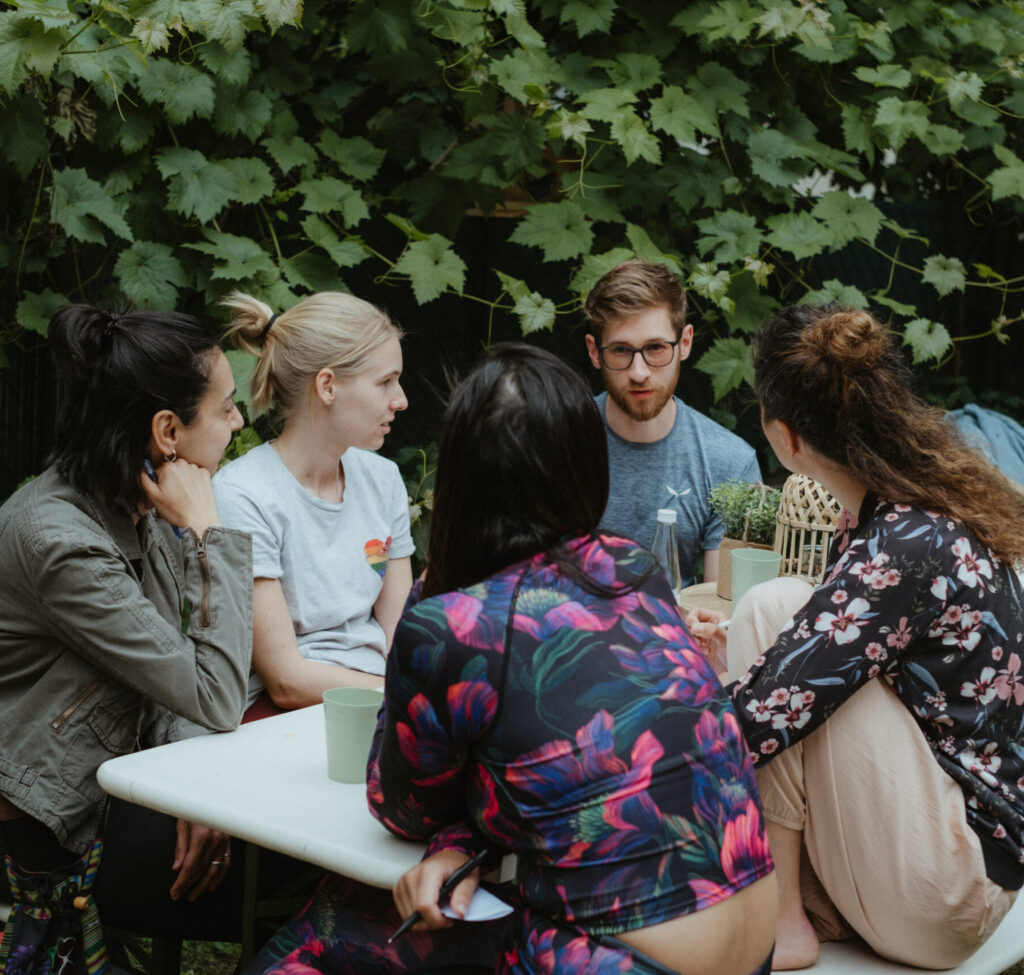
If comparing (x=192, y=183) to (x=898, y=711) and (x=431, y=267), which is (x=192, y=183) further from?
(x=898, y=711)

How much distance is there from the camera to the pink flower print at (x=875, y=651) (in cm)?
156

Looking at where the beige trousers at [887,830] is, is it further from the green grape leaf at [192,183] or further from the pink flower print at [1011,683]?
the green grape leaf at [192,183]

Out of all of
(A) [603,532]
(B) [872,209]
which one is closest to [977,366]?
(B) [872,209]

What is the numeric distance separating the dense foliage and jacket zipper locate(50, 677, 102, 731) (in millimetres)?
1500

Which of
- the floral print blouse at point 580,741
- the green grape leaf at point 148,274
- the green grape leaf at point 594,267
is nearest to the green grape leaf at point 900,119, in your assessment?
the green grape leaf at point 594,267

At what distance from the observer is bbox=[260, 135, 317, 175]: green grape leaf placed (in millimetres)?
3367

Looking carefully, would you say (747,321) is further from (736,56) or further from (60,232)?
(60,232)

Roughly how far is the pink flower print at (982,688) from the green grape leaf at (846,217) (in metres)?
2.59

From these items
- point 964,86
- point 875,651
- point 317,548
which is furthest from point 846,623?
point 964,86

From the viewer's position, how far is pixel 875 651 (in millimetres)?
1564

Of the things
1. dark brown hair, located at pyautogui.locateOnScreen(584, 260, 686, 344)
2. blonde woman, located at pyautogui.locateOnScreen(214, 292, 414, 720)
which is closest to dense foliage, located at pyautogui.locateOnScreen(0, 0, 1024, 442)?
dark brown hair, located at pyautogui.locateOnScreen(584, 260, 686, 344)

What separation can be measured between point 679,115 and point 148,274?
1.65 meters

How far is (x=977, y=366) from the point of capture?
5.25 metres

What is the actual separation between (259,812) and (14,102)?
2.17 m
